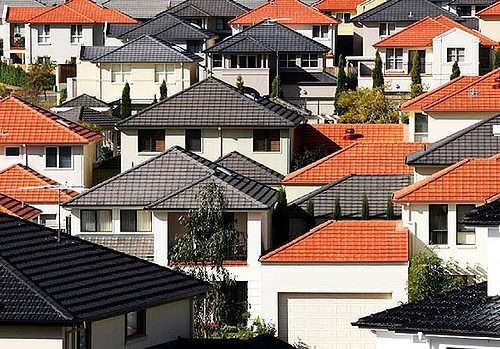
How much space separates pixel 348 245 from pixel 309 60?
4064 centimetres

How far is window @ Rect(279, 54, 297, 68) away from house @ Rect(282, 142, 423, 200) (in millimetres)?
26426

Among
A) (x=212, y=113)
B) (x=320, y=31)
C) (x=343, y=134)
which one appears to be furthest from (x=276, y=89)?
(x=212, y=113)

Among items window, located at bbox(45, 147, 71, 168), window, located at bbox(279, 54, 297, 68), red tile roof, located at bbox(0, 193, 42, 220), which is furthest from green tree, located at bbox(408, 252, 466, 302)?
window, located at bbox(279, 54, 297, 68)

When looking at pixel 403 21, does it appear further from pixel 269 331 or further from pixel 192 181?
pixel 269 331

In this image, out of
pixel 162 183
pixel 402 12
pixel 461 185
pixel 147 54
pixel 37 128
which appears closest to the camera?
pixel 461 185

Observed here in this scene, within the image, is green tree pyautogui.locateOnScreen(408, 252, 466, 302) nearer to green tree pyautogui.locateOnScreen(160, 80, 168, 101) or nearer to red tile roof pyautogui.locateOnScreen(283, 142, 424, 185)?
red tile roof pyautogui.locateOnScreen(283, 142, 424, 185)

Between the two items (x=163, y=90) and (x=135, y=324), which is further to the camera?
(x=163, y=90)

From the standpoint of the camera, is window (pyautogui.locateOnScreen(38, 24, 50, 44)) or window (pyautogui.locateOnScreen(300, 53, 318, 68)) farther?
window (pyautogui.locateOnScreen(38, 24, 50, 44))

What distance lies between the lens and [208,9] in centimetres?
10512

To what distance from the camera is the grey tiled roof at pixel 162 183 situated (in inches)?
2105

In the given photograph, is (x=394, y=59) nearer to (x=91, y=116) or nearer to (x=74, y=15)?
(x=91, y=116)

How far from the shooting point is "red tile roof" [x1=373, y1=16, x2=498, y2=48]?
8712cm

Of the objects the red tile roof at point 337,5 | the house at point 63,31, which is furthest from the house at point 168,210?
the red tile roof at point 337,5

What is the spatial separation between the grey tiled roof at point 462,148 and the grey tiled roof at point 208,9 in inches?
1822
